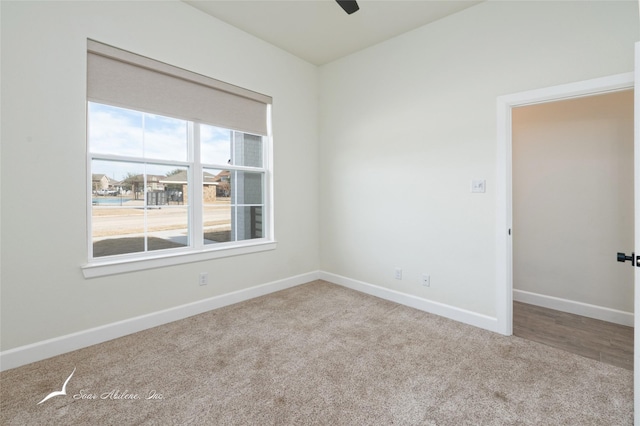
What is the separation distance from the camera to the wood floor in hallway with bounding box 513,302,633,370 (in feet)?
7.53

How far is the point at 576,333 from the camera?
2.65 metres

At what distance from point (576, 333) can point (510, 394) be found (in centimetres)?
A: 139

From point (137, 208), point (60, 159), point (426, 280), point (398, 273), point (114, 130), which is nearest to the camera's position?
point (60, 159)

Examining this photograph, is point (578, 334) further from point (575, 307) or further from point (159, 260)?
point (159, 260)

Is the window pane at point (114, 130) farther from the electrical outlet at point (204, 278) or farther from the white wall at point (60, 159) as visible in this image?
the electrical outlet at point (204, 278)

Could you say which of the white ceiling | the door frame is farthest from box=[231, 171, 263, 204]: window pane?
the door frame

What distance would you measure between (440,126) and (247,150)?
219 cm

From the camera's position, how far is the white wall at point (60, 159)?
2.08 metres

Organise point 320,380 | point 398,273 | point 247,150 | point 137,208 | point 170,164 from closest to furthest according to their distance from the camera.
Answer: point 320,380 < point 137,208 < point 170,164 < point 398,273 < point 247,150

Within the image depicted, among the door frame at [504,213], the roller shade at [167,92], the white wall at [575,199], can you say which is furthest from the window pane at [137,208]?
the white wall at [575,199]

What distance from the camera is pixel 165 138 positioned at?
2934 millimetres

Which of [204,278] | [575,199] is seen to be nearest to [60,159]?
[204,278]

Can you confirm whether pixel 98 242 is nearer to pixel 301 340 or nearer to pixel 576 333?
pixel 301 340

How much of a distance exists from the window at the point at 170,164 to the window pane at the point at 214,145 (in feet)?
0.04
